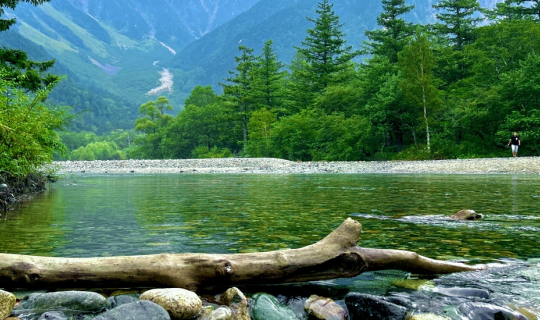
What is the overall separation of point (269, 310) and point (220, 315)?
0.44 meters

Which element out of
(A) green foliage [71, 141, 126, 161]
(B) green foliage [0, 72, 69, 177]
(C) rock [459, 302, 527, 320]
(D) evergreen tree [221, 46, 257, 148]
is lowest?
(C) rock [459, 302, 527, 320]

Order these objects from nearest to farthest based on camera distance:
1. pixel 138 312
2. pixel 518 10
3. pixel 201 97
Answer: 1. pixel 138 312
2. pixel 518 10
3. pixel 201 97

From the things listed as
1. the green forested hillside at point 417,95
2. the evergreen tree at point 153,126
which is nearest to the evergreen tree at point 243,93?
the green forested hillside at point 417,95

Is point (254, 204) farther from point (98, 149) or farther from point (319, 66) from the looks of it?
point (98, 149)

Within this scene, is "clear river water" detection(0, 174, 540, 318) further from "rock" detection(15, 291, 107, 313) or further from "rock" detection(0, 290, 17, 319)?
"rock" detection(0, 290, 17, 319)

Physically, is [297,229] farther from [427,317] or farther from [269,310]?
[427,317]

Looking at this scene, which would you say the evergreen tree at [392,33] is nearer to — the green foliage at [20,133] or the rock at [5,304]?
the green foliage at [20,133]

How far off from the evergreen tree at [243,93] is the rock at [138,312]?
225 feet

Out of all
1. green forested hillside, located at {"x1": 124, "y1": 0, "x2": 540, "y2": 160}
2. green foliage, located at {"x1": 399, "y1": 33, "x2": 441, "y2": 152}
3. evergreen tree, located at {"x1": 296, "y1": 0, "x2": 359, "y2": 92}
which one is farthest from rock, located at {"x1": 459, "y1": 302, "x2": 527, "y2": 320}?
evergreen tree, located at {"x1": 296, "y1": 0, "x2": 359, "y2": 92}

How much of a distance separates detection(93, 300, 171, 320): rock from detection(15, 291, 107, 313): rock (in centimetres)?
55

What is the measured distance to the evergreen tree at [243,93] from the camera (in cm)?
7319

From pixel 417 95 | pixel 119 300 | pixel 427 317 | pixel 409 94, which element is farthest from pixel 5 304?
pixel 417 95

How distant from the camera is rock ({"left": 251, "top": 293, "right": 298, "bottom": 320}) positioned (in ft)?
12.4

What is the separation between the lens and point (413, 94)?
41.3m
